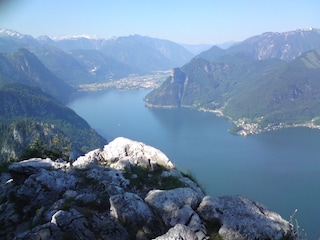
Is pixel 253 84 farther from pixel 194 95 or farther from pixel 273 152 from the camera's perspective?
pixel 273 152

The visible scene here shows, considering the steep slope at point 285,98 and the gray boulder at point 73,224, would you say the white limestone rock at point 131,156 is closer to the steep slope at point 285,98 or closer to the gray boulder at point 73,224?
the gray boulder at point 73,224

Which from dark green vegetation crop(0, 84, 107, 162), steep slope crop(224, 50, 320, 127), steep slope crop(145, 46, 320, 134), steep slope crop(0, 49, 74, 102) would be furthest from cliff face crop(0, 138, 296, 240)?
steep slope crop(0, 49, 74, 102)

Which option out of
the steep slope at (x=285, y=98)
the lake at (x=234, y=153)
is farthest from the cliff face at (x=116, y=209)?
the steep slope at (x=285, y=98)

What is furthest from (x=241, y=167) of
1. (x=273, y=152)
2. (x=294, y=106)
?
(x=294, y=106)

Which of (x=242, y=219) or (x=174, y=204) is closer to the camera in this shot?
(x=242, y=219)

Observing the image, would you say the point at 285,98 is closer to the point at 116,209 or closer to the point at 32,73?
the point at 32,73

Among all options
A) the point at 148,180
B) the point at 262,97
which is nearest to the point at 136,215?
the point at 148,180

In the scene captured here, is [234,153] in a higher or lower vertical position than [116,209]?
lower
